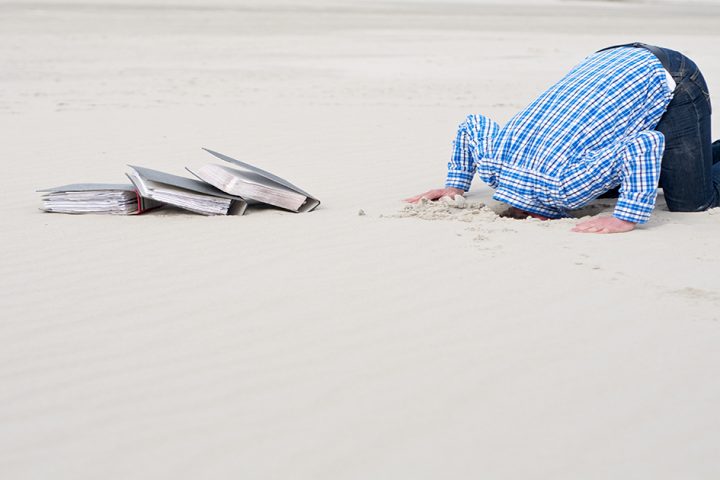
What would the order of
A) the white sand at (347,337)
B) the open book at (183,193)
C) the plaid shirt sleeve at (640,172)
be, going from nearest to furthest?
the white sand at (347,337) < the plaid shirt sleeve at (640,172) < the open book at (183,193)

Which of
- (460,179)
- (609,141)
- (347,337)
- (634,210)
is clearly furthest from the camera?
(460,179)

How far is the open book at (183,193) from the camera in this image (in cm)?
514

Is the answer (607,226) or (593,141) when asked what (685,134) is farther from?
(607,226)

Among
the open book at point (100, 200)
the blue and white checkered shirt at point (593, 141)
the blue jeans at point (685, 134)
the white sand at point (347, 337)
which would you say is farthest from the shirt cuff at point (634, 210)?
the open book at point (100, 200)

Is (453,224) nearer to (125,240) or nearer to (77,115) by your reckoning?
(125,240)

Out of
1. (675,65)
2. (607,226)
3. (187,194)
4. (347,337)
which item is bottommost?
(347,337)

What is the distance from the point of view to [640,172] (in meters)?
4.65

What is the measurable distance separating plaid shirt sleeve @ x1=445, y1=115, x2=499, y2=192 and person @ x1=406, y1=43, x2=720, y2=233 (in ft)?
0.04

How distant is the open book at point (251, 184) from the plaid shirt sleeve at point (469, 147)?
93cm

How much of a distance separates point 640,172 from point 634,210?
0.23 meters

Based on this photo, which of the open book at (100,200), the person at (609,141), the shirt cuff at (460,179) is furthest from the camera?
the shirt cuff at (460,179)

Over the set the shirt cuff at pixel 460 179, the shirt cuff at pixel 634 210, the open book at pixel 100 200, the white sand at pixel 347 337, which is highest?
the open book at pixel 100 200

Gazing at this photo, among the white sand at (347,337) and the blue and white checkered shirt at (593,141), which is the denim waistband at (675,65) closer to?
the blue and white checkered shirt at (593,141)

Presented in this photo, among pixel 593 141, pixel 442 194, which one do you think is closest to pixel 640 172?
pixel 593 141
